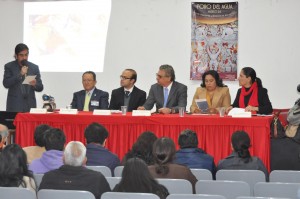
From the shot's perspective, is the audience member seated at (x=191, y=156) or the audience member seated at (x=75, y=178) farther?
the audience member seated at (x=191, y=156)

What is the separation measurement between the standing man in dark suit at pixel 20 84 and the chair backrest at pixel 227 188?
14.2ft

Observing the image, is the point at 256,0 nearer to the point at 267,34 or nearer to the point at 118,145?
the point at 267,34

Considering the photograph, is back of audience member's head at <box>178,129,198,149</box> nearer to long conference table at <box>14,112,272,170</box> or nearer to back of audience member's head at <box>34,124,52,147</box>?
back of audience member's head at <box>34,124,52,147</box>

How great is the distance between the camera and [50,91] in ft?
30.1

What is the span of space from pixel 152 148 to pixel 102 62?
4631mm

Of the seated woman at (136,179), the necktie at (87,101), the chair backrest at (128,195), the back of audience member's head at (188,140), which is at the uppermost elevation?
the necktie at (87,101)

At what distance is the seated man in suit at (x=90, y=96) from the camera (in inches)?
291

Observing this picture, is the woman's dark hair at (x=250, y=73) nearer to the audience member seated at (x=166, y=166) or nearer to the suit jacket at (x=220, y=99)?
the suit jacket at (x=220, y=99)

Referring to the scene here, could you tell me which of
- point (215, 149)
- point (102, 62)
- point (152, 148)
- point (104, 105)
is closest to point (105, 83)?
point (102, 62)

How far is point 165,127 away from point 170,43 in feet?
8.52

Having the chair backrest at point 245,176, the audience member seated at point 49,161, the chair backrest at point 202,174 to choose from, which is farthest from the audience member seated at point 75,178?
the chair backrest at point 245,176

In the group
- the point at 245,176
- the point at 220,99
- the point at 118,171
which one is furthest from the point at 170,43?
the point at 245,176

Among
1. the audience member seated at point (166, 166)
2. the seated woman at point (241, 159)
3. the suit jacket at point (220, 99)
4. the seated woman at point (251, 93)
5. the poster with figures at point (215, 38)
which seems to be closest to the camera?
the audience member seated at point (166, 166)

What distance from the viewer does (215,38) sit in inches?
332
